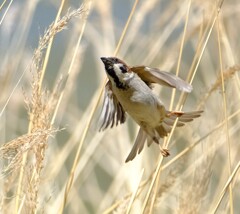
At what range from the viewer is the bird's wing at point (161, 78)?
1.17m

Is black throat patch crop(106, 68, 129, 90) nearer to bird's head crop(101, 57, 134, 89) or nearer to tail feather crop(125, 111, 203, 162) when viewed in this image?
bird's head crop(101, 57, 134, 89)

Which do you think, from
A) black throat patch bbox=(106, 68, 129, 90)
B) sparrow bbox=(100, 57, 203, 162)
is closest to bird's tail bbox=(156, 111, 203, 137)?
sparrow bbox=(100, 57, 203, 162)

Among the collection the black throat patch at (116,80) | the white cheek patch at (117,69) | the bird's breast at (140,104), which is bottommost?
the bird's breast at (140,104)

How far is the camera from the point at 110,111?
1.34m

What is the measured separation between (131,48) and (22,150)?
3.72 ft

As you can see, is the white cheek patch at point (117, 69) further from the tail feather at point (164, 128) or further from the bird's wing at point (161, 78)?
the tail feather at point (164, 128)

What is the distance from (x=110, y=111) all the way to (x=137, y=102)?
7 cm

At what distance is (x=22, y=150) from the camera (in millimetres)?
918

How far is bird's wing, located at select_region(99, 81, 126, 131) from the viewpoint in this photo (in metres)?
1.31

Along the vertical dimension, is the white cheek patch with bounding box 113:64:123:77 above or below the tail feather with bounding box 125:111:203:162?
above

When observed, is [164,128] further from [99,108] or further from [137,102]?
[99,108]

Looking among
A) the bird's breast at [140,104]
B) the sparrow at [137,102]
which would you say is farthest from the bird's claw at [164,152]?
the bird's breast at [140,104]

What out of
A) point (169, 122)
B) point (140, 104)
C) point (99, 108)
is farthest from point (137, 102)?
point (99, 108)

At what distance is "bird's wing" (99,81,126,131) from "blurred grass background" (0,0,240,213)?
0.05 m
